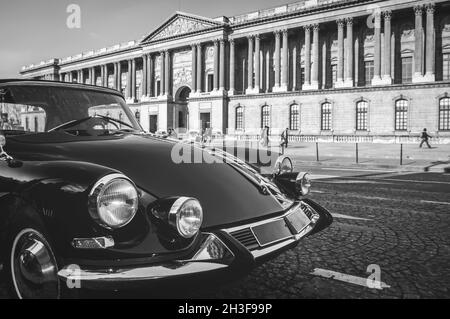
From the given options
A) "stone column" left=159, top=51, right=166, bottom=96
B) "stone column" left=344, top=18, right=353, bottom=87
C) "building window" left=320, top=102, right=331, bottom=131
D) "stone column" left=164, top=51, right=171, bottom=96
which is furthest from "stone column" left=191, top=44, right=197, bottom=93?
"stone column" left=344, top=18, right=353, bottom=87

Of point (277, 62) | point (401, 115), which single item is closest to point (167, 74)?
point (277, 62)

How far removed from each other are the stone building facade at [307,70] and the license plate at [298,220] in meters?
38.5

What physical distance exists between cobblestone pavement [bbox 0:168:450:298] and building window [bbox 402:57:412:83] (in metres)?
39.3

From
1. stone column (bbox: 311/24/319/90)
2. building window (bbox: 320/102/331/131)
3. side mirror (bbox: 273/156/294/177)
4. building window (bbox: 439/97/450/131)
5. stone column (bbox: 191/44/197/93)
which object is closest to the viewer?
side mirror (bbox: 273/156/294/177)

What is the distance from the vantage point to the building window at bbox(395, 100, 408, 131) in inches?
1477

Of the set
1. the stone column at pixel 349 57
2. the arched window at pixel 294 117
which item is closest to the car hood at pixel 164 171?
the stone column at pixel 349 57

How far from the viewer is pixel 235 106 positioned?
4894 centimetres

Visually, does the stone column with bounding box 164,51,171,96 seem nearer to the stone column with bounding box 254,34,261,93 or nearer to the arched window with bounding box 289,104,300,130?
the stone column with bounding box 254,34,261,93

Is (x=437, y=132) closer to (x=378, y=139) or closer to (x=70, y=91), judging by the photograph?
(x=378, y=139)

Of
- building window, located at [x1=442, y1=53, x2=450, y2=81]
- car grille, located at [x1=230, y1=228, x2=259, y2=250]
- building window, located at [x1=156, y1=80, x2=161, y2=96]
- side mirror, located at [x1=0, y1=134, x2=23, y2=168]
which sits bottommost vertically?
car grille, located at [x1=230, y1=228, x2=259, y2=250]

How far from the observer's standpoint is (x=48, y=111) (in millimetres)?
3350

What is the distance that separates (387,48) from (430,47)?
4185mm

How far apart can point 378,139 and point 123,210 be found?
3935 cm

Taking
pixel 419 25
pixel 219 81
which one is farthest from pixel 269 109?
pixel 419 25
